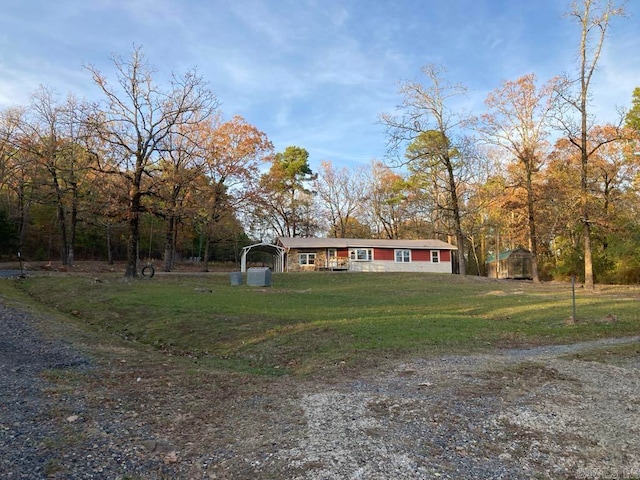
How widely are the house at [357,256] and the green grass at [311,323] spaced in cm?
1795

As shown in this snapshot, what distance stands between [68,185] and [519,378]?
37.4 meters

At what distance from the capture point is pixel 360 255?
38156 mm

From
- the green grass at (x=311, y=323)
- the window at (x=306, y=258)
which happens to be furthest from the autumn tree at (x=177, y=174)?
the window at (x=306, y=258)

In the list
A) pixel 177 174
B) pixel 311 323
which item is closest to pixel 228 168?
pixel 177 174

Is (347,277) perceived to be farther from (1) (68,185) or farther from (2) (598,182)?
(1) (68,185)

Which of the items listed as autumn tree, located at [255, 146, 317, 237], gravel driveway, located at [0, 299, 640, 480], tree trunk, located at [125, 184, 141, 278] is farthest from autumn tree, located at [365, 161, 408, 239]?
gravel driveway, located at [0, 299, 640, 480]

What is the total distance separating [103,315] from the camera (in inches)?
544

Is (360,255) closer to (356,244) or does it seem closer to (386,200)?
(356,244)

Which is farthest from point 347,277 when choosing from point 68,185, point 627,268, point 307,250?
point 68,185

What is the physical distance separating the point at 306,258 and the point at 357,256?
431 cm

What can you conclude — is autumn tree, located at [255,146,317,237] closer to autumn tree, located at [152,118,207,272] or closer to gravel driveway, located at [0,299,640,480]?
autumn tree, located at [152,118,207,272]

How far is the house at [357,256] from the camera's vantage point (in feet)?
124

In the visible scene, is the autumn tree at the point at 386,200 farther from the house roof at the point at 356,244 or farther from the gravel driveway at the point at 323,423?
the gravel driveway at the point at 323,423

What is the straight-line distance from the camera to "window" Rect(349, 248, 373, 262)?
A: 38.1 m
